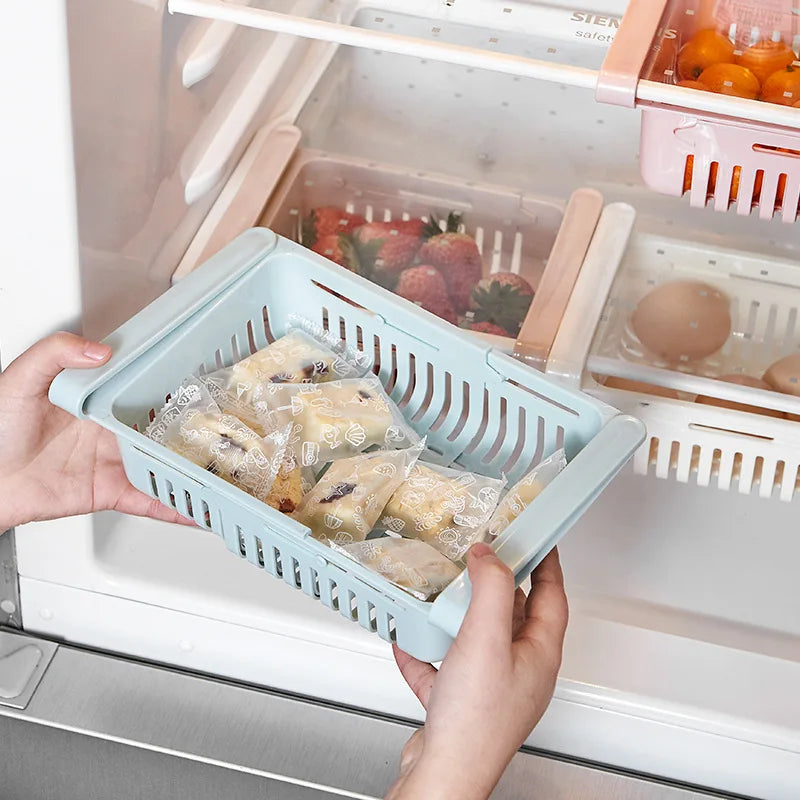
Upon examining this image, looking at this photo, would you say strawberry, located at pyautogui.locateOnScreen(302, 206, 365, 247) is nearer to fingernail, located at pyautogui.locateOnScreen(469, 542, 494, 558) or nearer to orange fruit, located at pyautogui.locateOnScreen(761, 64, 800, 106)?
orange fruit, located at pyautogui.locateOnScreen(761, 64, 800, 106)

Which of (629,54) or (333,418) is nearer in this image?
(629,54)

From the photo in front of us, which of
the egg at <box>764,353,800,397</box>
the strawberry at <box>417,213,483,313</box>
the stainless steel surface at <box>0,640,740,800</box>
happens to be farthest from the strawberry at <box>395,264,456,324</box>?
the stainless steel surface at <box>0,640,740,800</box>

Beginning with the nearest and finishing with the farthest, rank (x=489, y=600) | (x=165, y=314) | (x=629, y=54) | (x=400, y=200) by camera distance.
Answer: (x=489, y=600) → (x=629, y=54) → (x=165, y=314) → (x=400, y=200)

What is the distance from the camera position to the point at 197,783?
137 cm

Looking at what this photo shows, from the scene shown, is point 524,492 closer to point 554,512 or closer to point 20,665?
point 554,512

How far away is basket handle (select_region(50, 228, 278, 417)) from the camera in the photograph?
1.02m

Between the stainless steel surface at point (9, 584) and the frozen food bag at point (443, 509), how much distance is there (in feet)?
1.68

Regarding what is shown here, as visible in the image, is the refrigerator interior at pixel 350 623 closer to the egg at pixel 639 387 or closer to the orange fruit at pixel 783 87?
the egg at pixel 639 387

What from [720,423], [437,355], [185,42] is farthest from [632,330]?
[185,42]

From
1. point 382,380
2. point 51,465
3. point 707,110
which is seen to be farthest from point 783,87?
point 51,465

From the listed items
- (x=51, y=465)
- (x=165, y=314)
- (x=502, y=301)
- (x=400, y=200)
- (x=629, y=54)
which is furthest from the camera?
(x=400, y=200)

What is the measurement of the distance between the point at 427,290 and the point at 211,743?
549mm

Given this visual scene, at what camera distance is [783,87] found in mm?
1066

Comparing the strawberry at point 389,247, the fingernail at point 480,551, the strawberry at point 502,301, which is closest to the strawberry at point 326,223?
the strawberry at point 389,247
